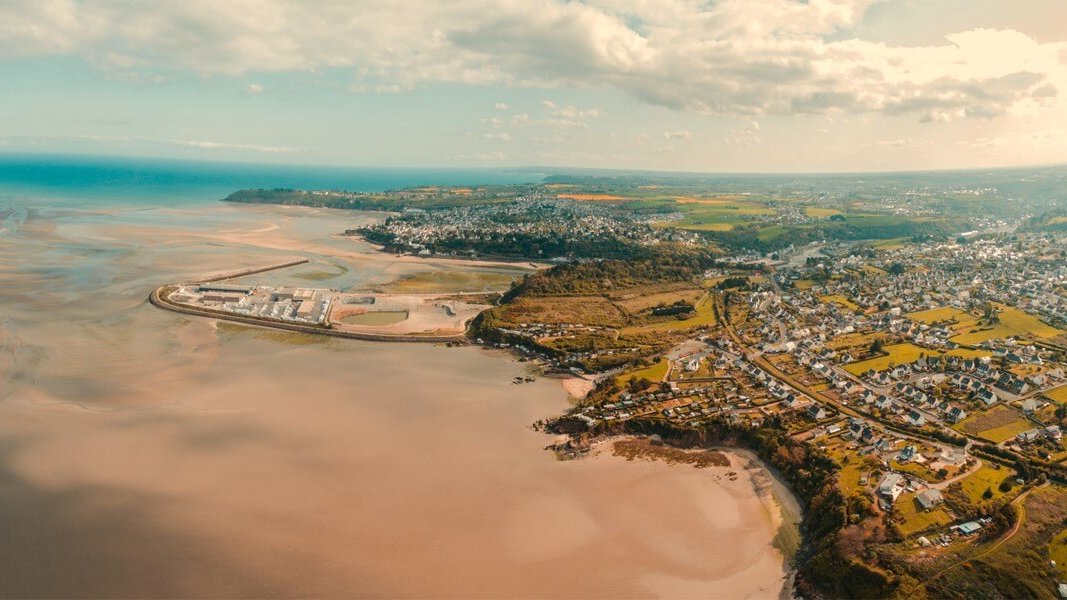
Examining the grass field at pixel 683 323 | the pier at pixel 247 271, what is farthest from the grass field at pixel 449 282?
the grass field at pixel 683 323

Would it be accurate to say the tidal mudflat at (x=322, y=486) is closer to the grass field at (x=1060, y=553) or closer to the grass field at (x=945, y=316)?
the grass field at (x=1060, y=553)

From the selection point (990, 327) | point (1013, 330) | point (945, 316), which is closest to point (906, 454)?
point (1013, 330)

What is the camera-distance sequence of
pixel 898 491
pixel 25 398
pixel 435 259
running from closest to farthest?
pixel 898 491, pixel 25 398, pixel 435 259

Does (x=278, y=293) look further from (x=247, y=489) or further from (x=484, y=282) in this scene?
(x=247, y=489)

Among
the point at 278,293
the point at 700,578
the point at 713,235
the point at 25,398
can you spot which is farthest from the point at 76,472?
the point at 713,235

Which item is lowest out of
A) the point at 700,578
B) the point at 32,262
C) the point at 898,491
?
the point at 700,578

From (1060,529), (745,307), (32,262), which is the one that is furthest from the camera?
(32,262)

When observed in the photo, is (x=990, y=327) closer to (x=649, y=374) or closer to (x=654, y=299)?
(x=654, y=299)
